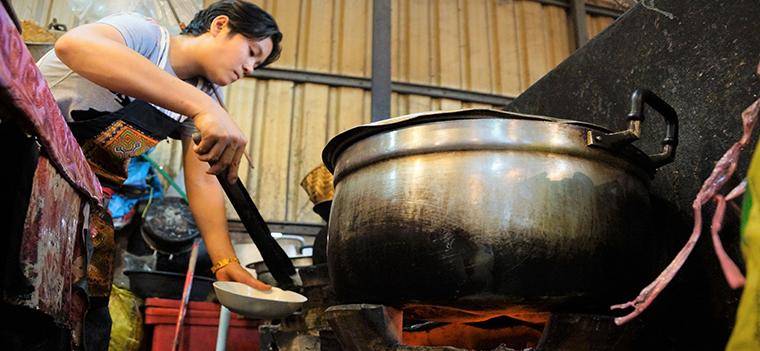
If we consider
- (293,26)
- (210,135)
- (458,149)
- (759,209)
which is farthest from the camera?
(293,26)

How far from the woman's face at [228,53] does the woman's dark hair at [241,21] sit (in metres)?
0.02

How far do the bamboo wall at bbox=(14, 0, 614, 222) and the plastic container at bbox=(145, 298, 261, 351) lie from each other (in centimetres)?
122

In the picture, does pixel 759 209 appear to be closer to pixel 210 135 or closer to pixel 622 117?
pixel 210 135

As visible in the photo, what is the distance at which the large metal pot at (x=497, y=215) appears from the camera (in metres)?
0.99

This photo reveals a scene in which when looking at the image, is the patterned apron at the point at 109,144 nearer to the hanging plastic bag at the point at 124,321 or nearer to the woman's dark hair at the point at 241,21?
the woman's dark hair at the point at 241,21

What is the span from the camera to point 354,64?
5.00 metres

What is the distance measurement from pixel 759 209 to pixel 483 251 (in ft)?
1.86

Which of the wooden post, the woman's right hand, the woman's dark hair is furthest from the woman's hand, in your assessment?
the wooden post

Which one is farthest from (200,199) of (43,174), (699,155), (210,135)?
(699,155)

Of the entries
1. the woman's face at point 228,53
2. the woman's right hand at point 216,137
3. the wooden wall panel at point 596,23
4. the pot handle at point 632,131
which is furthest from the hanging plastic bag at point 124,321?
the wooden wall panel at point 596,23

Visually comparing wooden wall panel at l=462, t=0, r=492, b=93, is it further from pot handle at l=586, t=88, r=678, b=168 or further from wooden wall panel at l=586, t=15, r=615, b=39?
pot handle at l=586, t=88, r=678, b=168

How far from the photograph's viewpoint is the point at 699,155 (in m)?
1.29

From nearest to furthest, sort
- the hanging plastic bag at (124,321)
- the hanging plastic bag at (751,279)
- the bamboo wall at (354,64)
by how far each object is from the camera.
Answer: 1. the hanging plastic bag at (751,279)
2. the hanging plastic bag at (124,321)
3. the bamboo wall at (354,64)

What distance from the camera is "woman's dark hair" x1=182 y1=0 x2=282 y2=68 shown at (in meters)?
1.75
